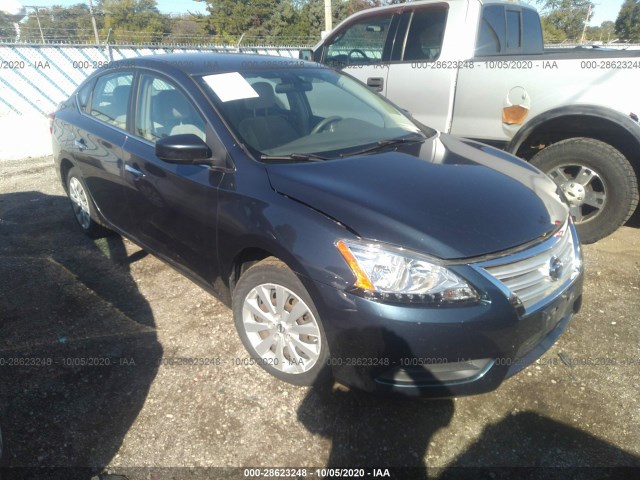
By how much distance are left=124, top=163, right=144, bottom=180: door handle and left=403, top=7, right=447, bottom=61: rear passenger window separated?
3.12 m

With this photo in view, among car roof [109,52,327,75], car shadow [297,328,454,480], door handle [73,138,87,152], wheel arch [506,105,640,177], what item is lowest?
car shadow [297,328,454,480]

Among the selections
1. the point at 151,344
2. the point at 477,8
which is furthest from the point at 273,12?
the point at 151,344

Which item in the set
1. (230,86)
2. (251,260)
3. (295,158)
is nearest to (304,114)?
(230,86)

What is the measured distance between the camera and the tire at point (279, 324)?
2305 millimetres

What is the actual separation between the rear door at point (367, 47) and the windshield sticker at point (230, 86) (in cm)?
246

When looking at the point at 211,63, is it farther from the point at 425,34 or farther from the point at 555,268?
the point at 425,34

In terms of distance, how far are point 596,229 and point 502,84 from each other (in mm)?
1494

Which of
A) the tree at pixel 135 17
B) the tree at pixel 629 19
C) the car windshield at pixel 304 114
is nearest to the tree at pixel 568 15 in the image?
the tree at pixel 629 19

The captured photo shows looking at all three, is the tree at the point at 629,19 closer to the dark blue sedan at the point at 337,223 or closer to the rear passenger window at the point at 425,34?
the rear passenger window at the point at 425,34

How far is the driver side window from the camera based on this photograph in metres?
5.18

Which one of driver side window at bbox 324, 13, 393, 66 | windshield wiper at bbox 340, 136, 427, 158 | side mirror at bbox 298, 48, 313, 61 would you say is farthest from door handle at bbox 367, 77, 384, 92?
windshield wiper at bbox 340, 136, 427, 158

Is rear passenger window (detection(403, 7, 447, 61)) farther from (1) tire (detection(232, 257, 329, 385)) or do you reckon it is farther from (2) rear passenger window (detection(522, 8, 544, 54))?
(1) tire (detection(232, 257, 329, 385))

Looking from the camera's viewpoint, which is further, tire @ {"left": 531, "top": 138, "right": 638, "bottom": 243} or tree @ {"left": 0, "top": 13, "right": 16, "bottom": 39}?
tree @ {"left": 0, "top": 13, "right": 16, "bottom": 39}

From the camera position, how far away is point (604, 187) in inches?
152
